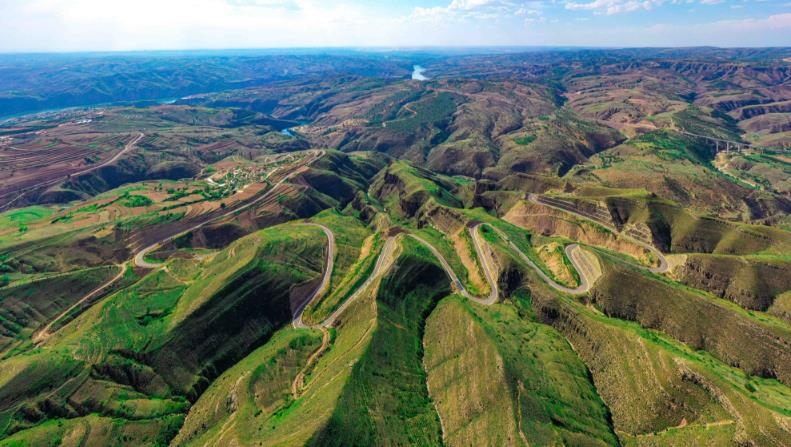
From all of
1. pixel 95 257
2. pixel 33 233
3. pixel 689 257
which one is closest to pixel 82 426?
pixel 95 257

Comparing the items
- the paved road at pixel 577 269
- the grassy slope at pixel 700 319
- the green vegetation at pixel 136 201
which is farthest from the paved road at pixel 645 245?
the green vegetation at pixel 136 201

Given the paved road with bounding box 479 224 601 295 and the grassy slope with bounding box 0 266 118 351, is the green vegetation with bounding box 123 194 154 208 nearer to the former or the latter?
the grassy slope with bounding box 0 266 118 351

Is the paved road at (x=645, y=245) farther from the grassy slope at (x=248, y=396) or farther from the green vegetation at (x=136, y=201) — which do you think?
the green vegetation at (x=136, y=201)

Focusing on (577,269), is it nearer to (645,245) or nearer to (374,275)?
(645,245)

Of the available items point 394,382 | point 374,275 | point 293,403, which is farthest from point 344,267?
point 293,403

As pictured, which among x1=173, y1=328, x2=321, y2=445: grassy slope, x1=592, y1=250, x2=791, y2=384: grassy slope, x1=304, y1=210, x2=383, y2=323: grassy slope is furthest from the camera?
x1=304, y1=210, x2=383, y2=323: grassy slope

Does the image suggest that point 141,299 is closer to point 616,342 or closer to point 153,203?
point 153,203

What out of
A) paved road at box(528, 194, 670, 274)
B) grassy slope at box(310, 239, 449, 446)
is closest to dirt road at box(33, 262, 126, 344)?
grassy slope at box(310, 239, 449, 446)

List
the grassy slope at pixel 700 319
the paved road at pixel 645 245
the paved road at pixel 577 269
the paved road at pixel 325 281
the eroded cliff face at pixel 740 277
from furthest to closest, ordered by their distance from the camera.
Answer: the paved road at pixel 645 245
the paved road at pixel 577 269
the paved road at pixel 325 281
the eroded cliff face at pixel 740 277
the grassy slope at pixel 700 319
